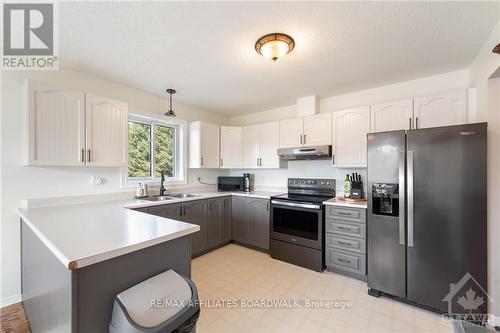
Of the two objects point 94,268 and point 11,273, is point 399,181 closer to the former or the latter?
point 94,268

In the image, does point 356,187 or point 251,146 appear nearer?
point 356,187

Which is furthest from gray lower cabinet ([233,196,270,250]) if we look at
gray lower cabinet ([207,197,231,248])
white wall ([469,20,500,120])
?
white wall ([469,20,500,120])

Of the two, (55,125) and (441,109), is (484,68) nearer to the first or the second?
(441,109)

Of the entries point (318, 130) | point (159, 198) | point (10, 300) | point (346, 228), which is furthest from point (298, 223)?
point (10, 300)

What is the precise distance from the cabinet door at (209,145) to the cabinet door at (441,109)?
2.85 metres

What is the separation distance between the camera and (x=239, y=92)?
312cm

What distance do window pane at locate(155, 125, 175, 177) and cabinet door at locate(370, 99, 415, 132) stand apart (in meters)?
3.00

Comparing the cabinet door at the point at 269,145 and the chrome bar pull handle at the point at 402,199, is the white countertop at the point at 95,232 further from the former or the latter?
the cabinet door at the point at 269,145

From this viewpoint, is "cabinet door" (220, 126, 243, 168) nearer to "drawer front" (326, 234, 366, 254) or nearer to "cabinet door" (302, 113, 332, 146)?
"cabinet door" (302, 113, 332, 146)

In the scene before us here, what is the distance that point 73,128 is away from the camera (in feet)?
7.08

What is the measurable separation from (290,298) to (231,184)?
7.41 feet

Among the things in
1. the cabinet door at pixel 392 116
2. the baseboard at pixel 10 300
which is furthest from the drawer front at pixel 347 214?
the baseboard at pixel 10 300

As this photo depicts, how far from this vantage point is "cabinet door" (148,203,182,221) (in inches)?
101

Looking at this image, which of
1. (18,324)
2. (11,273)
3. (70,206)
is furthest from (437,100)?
(11,273)
